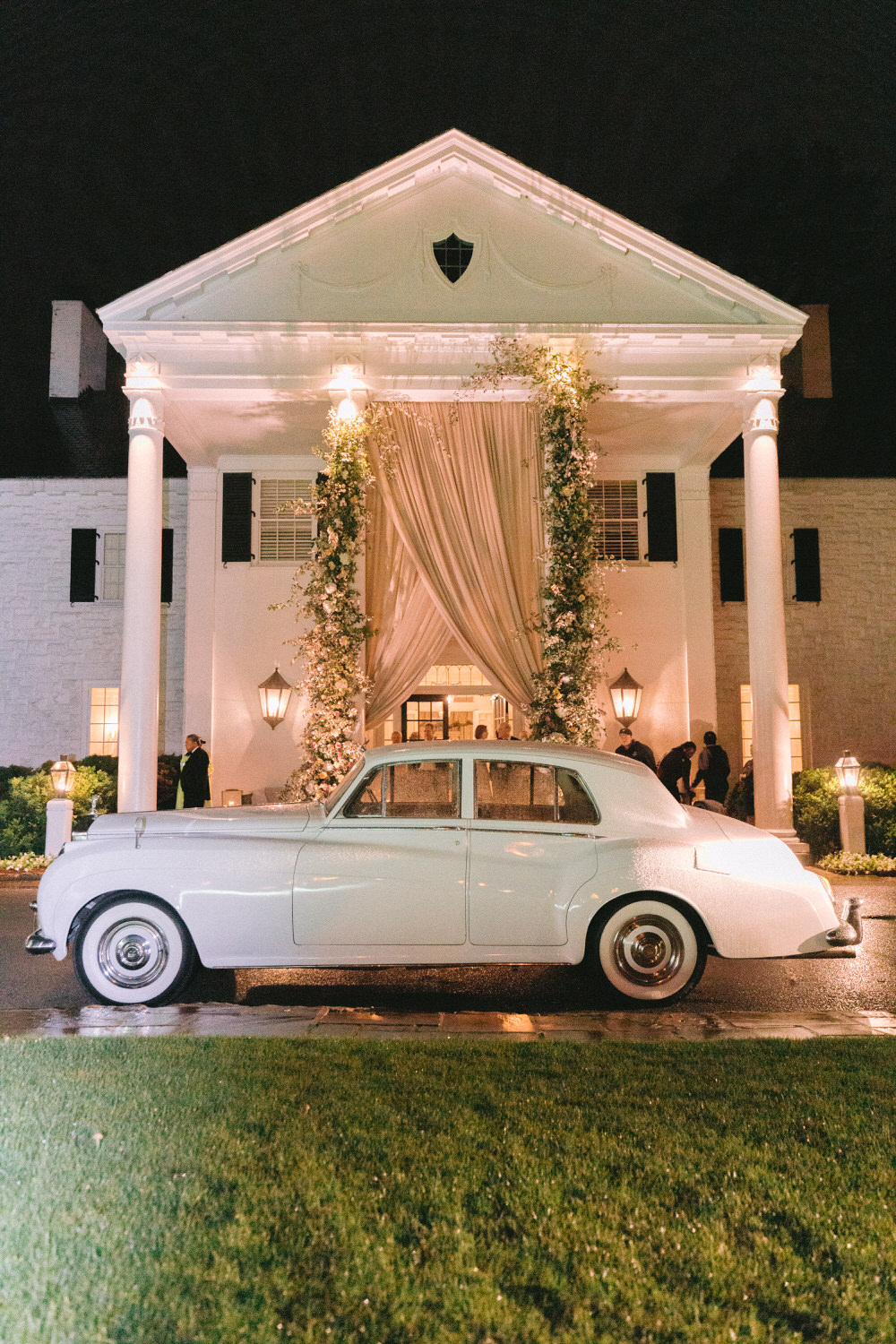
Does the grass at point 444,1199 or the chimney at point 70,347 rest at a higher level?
the chimney at point 70,347

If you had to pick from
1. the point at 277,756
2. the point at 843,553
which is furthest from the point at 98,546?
the point at 843,553

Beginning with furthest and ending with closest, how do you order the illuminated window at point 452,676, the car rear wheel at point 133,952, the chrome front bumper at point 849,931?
1. the illuminated window at point 452,676
2. the car rear wheel at point 133,952
3. the chrome front bumper at point 849,931

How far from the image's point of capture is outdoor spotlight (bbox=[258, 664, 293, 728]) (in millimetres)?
16297

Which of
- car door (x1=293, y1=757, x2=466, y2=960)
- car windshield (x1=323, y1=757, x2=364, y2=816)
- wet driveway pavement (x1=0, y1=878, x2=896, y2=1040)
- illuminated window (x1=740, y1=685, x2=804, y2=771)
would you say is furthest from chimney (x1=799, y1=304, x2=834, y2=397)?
car door (x1=293, y1=757, x2=466, y2=960)

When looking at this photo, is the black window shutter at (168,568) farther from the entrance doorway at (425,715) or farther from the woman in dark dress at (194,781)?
the woman in dark dress at (194,781)

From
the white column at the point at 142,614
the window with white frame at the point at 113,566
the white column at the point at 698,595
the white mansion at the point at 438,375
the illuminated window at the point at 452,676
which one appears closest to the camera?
the white column at the point at 142,614

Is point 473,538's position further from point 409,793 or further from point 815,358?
point 815,358

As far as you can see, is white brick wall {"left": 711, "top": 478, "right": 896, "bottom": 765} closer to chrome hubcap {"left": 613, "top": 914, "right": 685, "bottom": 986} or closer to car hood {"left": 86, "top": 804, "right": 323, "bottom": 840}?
chrome hubcap {"left": 613, "top": 914, "right": 685, "bottom": 986}

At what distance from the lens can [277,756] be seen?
54.3 feet

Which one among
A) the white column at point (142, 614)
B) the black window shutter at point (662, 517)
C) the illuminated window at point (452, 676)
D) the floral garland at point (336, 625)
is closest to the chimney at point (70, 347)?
the white column at point (142, 614)

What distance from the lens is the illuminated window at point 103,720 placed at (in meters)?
18.5

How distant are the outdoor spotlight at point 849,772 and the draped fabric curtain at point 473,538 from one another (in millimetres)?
3984

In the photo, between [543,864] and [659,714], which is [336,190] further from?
[543,864]

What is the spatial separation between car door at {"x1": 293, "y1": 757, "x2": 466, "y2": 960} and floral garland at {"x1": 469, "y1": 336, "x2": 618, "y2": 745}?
6.55 meters
